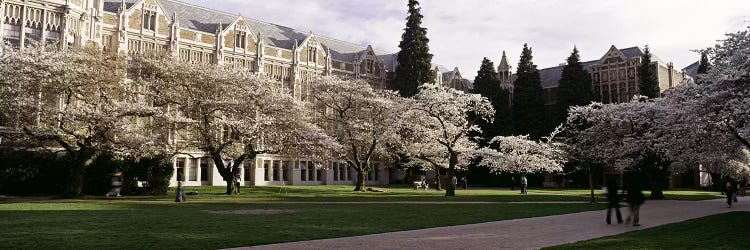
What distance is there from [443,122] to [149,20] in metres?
35.4

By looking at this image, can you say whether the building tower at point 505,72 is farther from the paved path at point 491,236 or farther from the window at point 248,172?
the paved path at point 491,236

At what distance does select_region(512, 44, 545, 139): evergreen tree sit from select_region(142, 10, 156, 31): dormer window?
4578 cm

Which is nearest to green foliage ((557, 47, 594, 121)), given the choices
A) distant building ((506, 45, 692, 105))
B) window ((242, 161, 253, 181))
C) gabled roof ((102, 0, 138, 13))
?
distant building ((506, 45, 692, 105))

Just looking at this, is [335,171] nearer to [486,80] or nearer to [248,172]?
[248,172]

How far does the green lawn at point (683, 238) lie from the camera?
480 inches

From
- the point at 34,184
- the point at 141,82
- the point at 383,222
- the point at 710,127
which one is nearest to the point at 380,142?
the point at 141,82

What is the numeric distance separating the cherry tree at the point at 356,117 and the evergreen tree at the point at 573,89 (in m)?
30.7

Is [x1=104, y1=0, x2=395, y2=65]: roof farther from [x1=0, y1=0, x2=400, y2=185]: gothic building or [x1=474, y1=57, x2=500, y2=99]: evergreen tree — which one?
[x1=474, y1=57, x2=500, y2=99]: evergreen tree

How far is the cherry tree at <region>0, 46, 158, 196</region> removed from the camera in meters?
31.4

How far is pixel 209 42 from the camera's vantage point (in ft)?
213

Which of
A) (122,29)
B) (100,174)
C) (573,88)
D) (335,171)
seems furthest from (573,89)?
(100,174)

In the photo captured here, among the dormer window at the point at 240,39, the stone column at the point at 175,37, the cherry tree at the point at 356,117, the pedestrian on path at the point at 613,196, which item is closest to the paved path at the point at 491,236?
the pedestrian on path at the point at 613,196

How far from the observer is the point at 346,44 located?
8669cm

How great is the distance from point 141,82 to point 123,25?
22.9 meters
